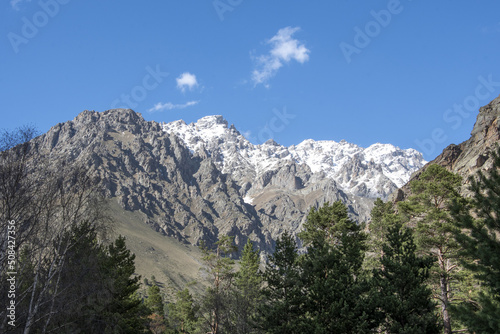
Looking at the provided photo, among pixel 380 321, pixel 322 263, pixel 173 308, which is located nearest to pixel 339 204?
pixel 322 263

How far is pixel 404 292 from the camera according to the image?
24.5 metres

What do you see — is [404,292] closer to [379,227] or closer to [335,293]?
[335,293]

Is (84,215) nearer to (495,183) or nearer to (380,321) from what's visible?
(380,321)

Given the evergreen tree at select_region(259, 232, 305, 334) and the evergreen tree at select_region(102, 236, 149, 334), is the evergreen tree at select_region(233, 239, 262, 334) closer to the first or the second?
the evergreen tree at select_region(259, 232, 305, 334)

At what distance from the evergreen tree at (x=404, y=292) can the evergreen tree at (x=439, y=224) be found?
2.39 metres

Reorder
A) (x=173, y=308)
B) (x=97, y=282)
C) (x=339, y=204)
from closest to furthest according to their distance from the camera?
1. (x=97, y=282)
2. (x=339, y=204)
3. (x=173, y=308)

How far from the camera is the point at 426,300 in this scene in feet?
77.3

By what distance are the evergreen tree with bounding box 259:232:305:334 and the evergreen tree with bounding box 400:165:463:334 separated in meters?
10.4

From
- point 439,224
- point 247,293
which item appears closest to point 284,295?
point 247,293

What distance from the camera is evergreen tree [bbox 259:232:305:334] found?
25.5 meters

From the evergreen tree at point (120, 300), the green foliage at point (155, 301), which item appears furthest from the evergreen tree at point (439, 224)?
the green foliage at point (155, 301)

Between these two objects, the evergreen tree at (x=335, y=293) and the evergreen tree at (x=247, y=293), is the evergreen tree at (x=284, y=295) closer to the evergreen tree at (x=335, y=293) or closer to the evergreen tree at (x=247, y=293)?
the evergreen tree at (x=335, y=293)

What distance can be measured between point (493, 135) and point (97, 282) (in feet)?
327

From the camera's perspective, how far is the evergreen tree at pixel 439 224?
88.0 ft
